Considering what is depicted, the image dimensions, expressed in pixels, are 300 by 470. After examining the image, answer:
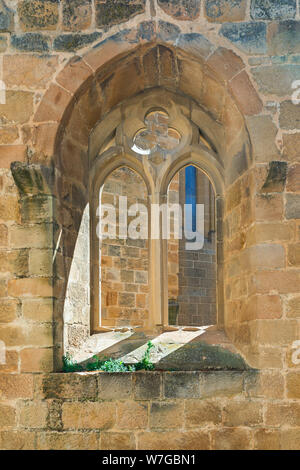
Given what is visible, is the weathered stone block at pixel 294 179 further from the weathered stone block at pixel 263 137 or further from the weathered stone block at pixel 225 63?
the weathered stone block at pixel 225 63

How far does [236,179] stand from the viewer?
19.2 feet

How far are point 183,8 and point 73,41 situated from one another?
0.96 m

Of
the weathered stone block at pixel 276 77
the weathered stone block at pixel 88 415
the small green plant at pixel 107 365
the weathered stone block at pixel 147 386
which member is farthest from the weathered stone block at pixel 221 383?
the weathered stone block at pixel 276 77

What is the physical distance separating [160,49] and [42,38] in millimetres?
995

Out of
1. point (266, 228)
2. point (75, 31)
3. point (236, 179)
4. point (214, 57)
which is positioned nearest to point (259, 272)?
point (266, 228)

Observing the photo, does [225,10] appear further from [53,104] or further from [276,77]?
[53,104]

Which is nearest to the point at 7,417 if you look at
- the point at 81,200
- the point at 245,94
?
the point at 81,200

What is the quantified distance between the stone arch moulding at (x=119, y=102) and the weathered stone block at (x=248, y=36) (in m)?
0.12

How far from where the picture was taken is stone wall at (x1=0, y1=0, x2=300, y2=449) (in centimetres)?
528

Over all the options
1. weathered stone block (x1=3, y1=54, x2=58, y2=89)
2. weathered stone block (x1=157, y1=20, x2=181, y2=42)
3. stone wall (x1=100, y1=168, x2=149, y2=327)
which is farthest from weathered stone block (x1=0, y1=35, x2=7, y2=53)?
stone wall (x1=100, y1=168, x2=149, y2=327)

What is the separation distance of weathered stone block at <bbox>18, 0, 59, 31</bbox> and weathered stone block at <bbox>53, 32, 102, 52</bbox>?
0.44 feet

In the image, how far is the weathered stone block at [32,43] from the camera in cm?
566

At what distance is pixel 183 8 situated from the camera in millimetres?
5668

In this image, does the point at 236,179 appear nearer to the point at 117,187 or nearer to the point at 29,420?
the point at 29,420
